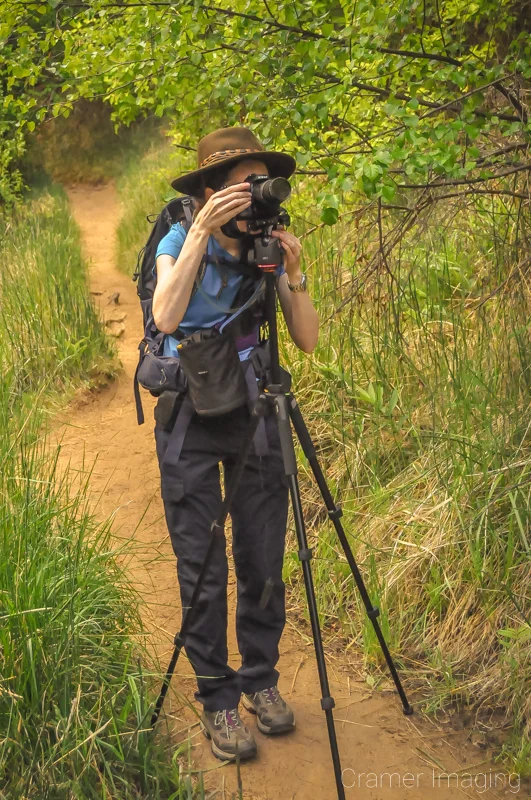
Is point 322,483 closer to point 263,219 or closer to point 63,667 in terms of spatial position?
point 263,219

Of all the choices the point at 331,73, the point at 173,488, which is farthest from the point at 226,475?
the point at 331,73

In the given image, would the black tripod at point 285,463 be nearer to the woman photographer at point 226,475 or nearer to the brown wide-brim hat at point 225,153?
the woman photographer at point 226,475

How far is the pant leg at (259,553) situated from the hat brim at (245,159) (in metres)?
0.75

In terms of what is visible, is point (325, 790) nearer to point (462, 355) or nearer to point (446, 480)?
point (446, 480)

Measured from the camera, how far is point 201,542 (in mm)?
2676

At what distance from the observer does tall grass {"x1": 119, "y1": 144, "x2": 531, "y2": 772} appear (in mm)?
3096

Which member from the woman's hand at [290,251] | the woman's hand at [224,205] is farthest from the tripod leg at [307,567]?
the woman's hand at [224,205]

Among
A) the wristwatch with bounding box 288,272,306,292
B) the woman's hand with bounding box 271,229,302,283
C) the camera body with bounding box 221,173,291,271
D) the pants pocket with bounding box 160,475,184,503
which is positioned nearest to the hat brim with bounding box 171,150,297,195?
the camera body with bounding box 221,173,291,271

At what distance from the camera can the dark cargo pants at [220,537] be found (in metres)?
2.65

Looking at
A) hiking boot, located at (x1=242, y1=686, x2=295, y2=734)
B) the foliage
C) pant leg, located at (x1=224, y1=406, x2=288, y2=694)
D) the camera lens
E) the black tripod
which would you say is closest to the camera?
the camera lens

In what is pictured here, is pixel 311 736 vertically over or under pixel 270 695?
under

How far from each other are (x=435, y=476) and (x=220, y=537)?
1.37m

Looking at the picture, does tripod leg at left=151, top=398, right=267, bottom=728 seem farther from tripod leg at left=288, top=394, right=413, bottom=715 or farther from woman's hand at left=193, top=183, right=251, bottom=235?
woman's hand at left=193, top=183, right=251, bottom=235

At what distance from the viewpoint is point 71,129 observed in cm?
1591
